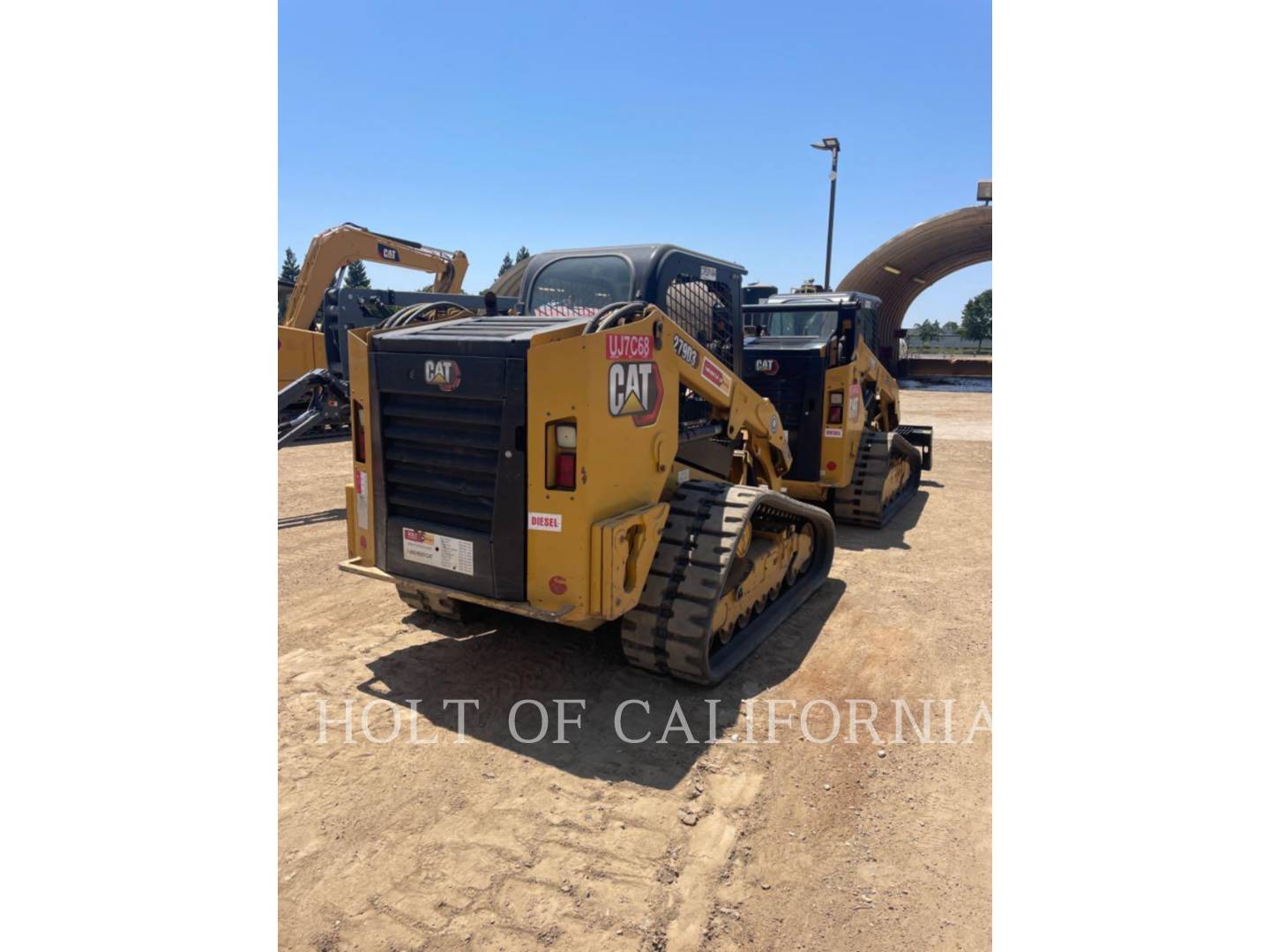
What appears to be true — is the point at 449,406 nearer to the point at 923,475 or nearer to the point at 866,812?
the point at 866,812

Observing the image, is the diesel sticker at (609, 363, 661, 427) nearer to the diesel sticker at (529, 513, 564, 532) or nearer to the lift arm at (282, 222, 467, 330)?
the diesel sticker at (529, 513, 564, 532)

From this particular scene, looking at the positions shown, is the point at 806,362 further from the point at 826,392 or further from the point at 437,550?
the point at 437,550

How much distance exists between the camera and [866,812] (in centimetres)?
323

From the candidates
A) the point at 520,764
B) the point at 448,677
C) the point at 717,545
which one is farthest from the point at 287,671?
the point at 717,545

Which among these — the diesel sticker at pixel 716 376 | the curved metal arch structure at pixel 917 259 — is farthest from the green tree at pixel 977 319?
the diesel sticker at pixel 716 376

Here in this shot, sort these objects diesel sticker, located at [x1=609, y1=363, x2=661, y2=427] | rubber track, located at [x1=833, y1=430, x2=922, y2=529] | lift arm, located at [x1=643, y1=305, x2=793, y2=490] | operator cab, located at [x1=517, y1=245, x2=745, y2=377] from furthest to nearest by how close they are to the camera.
Answer: rubber track, located at [x1=833, y1=430, x2=922, y2=529], operator cab, located at [x1=517, y1=245, x2=745, y2=377], lift arm, located at [x1=643, y1=305, x2=793, y2=490], diesel sticker, located at [x1=609, y1=363, x2=661, y2=427]

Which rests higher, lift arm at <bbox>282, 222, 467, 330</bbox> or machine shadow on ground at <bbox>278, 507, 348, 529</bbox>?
lift arm at <bbox>282, 222, 467, 330</bbox>

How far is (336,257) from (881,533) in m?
11.9

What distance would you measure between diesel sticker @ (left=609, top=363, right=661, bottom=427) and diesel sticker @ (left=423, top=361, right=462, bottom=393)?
765mm

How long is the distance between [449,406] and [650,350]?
42.4 inches

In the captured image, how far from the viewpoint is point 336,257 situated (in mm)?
15062

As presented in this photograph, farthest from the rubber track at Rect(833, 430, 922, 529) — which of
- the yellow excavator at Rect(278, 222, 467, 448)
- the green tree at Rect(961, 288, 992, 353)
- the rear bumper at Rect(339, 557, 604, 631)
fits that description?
the green tree at Rect(961, 288, 992, 353)

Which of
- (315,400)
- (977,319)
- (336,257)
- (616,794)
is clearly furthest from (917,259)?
(977,319)

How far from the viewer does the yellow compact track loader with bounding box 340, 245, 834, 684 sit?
12.2ft
